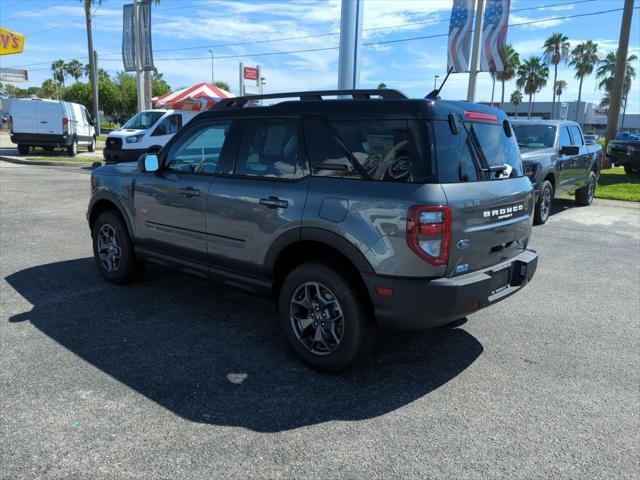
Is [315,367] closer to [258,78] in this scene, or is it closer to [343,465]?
[343,465]

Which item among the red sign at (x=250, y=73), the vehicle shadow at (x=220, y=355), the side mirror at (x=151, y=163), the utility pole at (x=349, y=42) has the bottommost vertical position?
the vehicle shadow at (x=220, y=355)

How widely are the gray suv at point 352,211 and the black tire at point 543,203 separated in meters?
5.47

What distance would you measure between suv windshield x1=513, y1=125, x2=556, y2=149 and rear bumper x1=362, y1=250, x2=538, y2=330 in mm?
7668

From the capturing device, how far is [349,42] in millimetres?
11734

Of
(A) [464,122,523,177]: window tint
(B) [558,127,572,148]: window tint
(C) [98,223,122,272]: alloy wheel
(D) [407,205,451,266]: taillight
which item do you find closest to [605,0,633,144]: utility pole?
(B) [558,127,572,148]: window tint

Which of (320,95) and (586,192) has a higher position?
(320,95)

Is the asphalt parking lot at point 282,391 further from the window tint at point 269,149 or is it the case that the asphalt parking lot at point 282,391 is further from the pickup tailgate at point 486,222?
the window tint at point 269,149

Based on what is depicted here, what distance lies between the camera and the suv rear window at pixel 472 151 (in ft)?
10.9

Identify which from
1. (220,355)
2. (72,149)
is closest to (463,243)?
(220,355)

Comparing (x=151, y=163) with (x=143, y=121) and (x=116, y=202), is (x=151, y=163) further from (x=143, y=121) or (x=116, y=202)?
(x=143, y=121)

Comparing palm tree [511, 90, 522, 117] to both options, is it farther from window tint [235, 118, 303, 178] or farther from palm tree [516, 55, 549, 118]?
window tint [235, 118, 303, 178]

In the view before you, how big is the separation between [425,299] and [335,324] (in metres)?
0.71

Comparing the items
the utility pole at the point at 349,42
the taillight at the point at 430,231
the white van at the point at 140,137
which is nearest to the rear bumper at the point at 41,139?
the white van at the point at 140,137

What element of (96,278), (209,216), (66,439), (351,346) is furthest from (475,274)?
(96,278)
